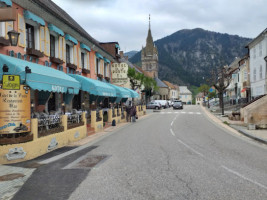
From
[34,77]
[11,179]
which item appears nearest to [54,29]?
[34,77]

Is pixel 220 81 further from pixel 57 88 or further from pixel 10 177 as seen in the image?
pixel 10 177

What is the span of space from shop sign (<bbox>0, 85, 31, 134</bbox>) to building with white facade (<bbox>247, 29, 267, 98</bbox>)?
88.9 feet

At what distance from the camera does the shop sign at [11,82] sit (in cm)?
797

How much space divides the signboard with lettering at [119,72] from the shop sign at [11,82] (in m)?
18.2

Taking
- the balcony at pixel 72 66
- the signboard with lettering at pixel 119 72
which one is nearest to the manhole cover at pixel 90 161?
the balcony at pixel 72 66

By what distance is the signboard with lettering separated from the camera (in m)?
26.0

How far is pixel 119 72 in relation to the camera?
26.0 meters

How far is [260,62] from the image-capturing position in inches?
1220

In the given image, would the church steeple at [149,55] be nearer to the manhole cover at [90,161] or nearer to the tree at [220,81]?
the tree at [220,81]

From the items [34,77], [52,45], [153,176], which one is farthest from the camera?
[52,45]

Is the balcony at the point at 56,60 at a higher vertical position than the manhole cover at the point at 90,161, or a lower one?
higher

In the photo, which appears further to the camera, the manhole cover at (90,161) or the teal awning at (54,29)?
the teal awning at (54,29)

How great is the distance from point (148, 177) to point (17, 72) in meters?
5.95

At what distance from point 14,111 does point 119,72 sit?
1811cm
